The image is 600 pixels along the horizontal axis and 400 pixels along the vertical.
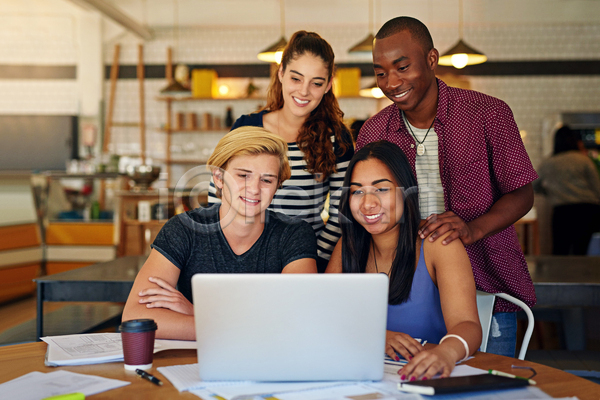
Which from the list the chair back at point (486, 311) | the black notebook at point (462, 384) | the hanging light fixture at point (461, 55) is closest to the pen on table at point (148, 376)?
the black notebook at point (462, 384)

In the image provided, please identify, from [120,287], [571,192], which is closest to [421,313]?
[120,287]

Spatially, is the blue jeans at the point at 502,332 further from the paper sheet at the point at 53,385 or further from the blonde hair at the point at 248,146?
the paper sheet at the point at 53,385

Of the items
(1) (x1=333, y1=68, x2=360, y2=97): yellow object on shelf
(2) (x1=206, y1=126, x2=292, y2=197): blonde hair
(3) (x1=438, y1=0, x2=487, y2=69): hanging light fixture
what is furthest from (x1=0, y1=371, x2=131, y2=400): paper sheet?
(1) (x1=333, y1=68, x2=360, y2=97): yellow object on shelf

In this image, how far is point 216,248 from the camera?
65.4 inches

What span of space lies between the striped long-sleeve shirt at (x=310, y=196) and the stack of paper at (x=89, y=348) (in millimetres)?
760

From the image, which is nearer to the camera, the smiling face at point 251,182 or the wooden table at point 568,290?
the smiling face at point 251,182

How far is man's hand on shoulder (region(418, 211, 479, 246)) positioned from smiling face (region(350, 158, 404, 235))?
0.36 ft

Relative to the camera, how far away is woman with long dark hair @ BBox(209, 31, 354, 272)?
1.95 metres

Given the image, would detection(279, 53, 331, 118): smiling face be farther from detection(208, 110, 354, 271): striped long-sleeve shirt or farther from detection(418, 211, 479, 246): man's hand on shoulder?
detection(418, 211, 479, 246): man's hand on shoulder

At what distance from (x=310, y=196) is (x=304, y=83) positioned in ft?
1.37

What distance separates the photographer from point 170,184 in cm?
737

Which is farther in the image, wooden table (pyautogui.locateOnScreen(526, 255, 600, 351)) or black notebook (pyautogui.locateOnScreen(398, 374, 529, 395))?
wooden table (pyautogui.locateOnScreen(526, 255, 600, 351))

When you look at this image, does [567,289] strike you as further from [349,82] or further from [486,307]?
[349,82]

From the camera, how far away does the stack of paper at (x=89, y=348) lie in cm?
120
